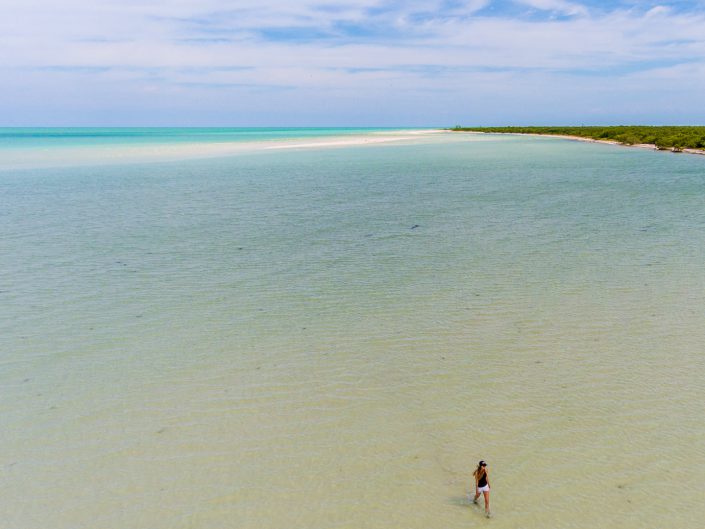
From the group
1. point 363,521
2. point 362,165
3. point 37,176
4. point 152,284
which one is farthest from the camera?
point 362,165

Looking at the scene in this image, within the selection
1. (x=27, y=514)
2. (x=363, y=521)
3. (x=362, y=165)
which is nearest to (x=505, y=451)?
(x=363, y=521)

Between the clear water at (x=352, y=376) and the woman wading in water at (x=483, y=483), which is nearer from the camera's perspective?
the woman wading in water at (x=483, y=483)

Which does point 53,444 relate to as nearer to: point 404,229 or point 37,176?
point 404,229

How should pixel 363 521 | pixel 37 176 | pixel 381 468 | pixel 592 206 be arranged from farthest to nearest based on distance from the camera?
pixel 37 176 < pixel 592 206 < pixel 381 468 < pixel 363 521

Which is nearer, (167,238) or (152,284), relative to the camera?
(152,284)

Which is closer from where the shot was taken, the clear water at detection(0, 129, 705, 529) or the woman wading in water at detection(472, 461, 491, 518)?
the woman wading in water at detection(472, 461, 491, 518)

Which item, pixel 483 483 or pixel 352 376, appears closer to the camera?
pixel 483 483

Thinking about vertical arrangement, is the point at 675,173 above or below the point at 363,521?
above
